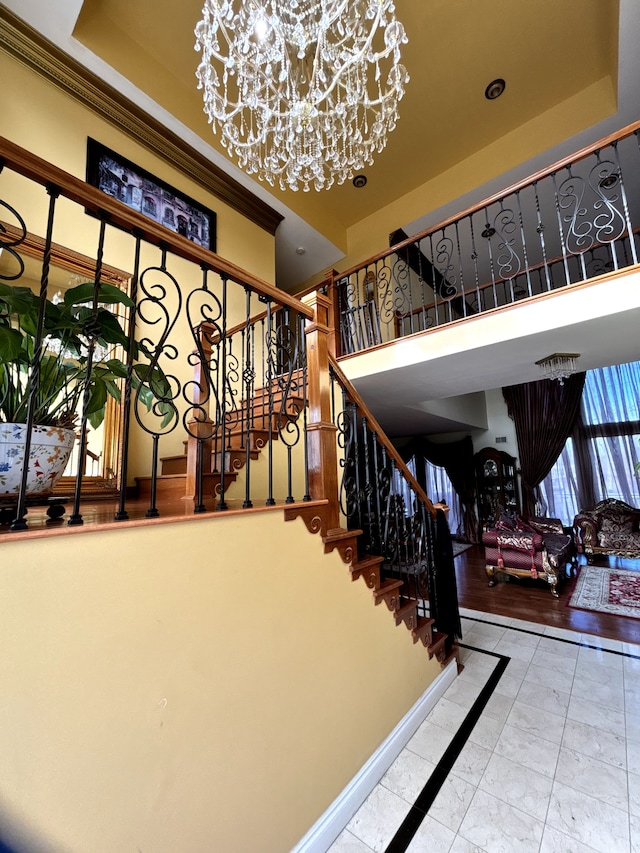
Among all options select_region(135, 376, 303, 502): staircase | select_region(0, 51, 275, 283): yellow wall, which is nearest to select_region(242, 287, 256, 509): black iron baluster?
select_region(135, 376, 303, 502): staircase

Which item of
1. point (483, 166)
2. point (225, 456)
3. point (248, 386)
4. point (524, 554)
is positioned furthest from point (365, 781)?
point (483, 166)

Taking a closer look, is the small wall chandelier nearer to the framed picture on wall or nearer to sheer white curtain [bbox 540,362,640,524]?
the framed picture on wall

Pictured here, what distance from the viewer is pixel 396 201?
5.32 metres

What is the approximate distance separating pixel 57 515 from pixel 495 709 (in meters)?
2.73

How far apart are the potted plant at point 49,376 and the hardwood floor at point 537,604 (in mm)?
4229

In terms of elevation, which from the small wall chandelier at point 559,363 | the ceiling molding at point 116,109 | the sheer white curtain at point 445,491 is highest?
the ceiling molding at point 116,109

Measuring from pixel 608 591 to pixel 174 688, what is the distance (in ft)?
16.9

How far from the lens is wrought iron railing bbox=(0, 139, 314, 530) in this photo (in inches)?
36.8

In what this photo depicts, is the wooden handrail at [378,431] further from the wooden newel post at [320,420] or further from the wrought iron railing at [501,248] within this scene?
the wrought iron railing at [501,248]

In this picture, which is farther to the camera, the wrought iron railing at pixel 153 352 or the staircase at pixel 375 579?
the staircase at pixel 375 579

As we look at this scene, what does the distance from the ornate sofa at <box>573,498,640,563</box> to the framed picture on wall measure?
662 centimetres

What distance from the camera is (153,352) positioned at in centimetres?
108

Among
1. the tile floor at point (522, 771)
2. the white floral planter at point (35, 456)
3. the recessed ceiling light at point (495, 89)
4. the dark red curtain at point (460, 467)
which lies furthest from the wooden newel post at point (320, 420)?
the dark red curtain at point (460, 467)

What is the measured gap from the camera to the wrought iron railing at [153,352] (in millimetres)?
935
